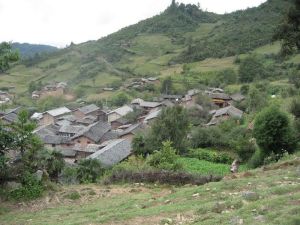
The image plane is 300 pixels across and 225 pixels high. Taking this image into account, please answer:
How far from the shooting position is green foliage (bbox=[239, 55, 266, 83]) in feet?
258

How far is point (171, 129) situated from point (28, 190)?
21.2 metres

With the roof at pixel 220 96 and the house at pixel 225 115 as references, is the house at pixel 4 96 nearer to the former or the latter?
the roof at pixel 220 96

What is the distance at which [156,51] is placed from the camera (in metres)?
130

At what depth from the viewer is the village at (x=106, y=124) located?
158 ft

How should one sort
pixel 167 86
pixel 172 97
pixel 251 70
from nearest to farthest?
pixel 251 70
pixel 172 97
pixel 167 86

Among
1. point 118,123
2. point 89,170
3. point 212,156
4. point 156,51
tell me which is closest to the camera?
point 89,170

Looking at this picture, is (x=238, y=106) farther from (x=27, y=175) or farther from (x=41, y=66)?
(x=41, y=66)

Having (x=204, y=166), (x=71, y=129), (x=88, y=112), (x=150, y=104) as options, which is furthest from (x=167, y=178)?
(x=88, y=112)

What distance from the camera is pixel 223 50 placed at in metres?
105

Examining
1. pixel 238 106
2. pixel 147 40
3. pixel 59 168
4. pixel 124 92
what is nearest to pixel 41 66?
pixel 147 40

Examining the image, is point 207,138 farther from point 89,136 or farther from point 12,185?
point 12,185

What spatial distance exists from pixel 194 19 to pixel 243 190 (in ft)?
511

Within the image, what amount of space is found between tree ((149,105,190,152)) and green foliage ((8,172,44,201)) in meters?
20.3

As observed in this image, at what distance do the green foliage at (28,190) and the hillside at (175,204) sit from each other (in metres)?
0.37
